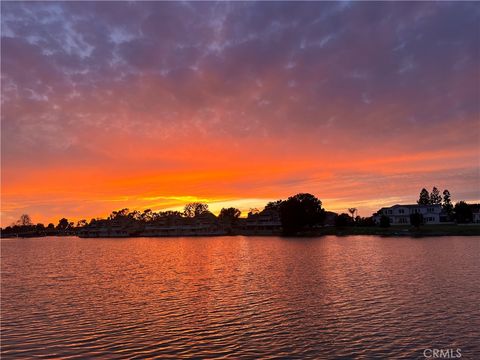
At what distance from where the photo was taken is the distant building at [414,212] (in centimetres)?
17250

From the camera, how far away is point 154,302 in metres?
33.3

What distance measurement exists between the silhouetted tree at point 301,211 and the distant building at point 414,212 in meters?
31.1

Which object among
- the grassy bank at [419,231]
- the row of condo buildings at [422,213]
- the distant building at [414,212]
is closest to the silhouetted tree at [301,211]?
the grassy bank at [419,231]

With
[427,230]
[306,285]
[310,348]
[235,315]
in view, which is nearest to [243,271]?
[306,285]

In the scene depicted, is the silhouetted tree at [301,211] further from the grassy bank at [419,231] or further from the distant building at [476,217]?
the distant building at [476,217]

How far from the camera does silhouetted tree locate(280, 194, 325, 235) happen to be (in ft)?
583

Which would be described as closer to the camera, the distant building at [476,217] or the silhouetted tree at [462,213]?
the silhouetted tree at [462,213]

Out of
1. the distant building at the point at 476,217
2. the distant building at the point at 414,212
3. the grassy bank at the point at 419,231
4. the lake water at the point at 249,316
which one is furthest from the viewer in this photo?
the distant building at the point at 476,217

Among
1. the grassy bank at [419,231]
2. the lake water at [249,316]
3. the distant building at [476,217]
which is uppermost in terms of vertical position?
the distant building at [476,217]

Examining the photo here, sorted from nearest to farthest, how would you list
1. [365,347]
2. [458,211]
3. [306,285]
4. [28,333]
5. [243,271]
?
[365,347]
[28,333]
[306,285]
[243,271]
[458,211]

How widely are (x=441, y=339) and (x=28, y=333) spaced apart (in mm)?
23762

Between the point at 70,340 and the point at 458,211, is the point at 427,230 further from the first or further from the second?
the point at 70,340

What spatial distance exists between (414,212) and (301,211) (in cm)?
4764

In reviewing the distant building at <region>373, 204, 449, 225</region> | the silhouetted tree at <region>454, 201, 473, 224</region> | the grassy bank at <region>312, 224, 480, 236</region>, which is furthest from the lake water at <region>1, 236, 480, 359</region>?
the distant building at <region>373, 204, 449, 225</region>
